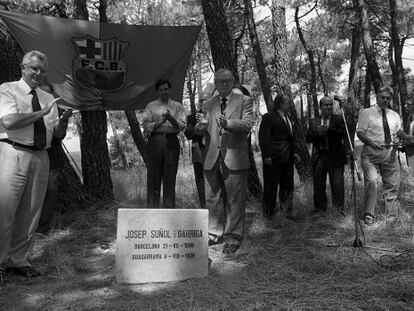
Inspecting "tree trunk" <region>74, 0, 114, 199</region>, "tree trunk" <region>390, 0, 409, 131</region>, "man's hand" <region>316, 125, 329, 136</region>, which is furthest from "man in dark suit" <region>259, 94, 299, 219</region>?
"tree trunk" <region>390, 0, 409, 131</region>

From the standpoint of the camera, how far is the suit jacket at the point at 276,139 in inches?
238

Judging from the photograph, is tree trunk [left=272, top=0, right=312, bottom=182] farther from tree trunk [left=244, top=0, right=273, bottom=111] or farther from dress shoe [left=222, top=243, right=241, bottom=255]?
dress shoe [left=222, top=243, right=241, bottom=255]

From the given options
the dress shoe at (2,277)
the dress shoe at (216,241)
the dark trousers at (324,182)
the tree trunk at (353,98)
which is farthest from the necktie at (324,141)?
the tree trunk at (353,98)

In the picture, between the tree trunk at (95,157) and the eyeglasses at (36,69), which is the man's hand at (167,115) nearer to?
the eyeglasses at (36,69)

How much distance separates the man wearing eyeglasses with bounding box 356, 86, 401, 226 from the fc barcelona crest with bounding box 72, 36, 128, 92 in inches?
131

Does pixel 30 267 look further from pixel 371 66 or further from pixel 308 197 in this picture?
pixel 371 66

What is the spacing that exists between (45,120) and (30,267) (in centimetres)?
132

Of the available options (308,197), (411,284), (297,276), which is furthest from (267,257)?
(308,197)

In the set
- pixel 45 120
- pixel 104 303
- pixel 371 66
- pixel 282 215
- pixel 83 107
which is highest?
pixel 371 66

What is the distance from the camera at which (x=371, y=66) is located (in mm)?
11195

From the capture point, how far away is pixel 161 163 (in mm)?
5688

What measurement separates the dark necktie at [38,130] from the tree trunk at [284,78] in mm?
5769

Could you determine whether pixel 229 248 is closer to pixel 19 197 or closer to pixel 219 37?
pixel 19 197

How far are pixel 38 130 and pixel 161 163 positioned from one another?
1924 mm
